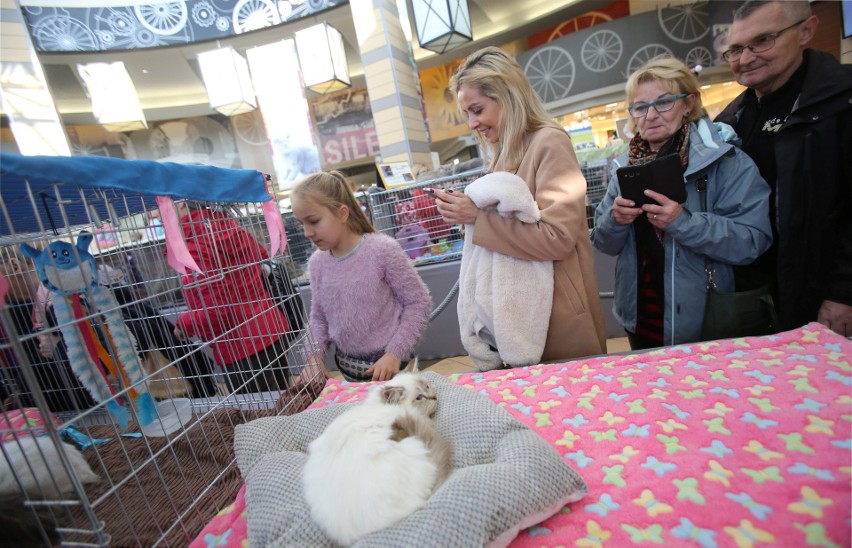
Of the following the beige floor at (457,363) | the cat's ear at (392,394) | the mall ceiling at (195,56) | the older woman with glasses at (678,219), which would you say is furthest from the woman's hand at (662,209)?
the mall ceiling at (195,56)

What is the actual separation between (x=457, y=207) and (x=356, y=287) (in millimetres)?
556

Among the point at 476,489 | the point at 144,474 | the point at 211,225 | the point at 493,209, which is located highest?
the point at 211,225

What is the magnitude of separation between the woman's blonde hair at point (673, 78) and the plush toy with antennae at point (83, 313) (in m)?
1.73

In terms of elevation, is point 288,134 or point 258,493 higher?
point 288,134

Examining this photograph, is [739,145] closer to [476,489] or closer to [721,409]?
[721,409]

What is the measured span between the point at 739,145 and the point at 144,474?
2.28m

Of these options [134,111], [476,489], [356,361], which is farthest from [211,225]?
[134,111]

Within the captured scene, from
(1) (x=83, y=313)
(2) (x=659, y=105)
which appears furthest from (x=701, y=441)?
(1) (x=83, y=313)

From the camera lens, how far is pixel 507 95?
1.35 metres

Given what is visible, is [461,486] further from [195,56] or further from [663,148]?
[195,56]

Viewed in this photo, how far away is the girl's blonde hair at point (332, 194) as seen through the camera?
1.59 metres

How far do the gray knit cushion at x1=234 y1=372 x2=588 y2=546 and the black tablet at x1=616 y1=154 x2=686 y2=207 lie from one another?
863 mm

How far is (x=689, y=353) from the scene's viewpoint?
48.6 inches

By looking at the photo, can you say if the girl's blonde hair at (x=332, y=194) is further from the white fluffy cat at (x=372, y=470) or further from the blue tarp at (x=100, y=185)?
the white fluffy cat at (x=372, y=470)
